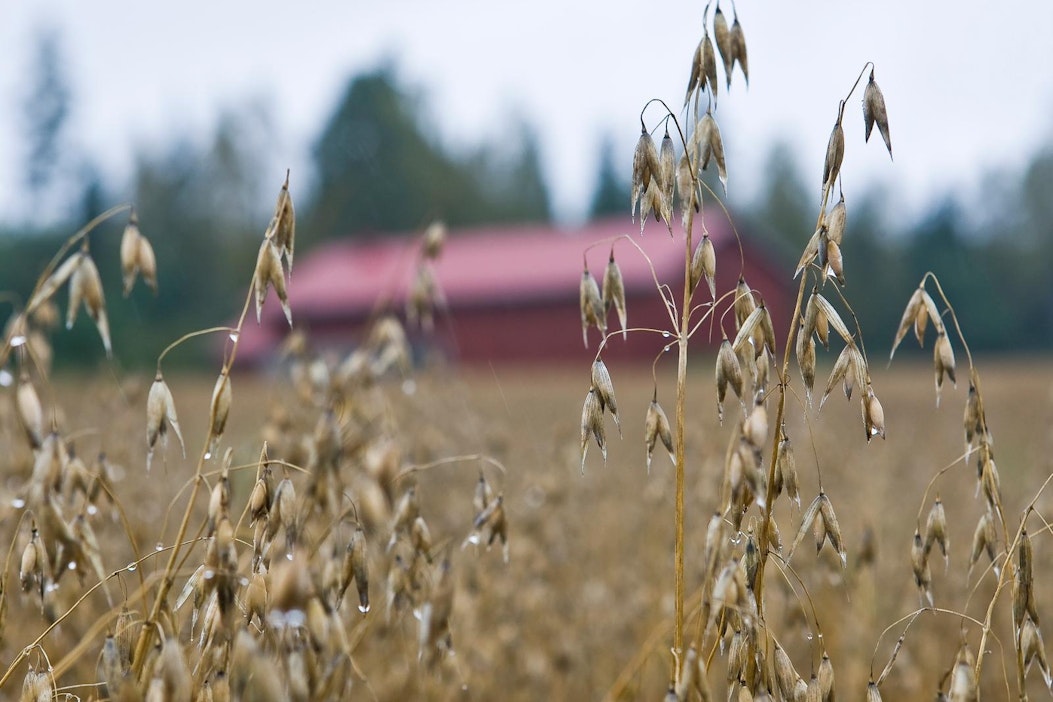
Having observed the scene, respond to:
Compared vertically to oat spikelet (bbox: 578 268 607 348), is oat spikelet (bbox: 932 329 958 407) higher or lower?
lower

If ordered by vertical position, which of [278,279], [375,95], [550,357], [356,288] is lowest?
[550,357]

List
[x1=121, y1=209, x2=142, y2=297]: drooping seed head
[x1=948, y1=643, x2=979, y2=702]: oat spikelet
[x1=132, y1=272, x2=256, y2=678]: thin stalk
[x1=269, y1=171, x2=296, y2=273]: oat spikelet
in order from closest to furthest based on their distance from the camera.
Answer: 1. [x1=132, y1=272, x2=256, y2=678]: thin stalk
2. [x1=948, y1=643, x2=979, y2=702]: oat spikelet
3. [x1=269, y1=171, x2=296, y2=273]: oat spikelet
4. [x1=121, y1=209, x2=142, y2=297]: drooping seed head

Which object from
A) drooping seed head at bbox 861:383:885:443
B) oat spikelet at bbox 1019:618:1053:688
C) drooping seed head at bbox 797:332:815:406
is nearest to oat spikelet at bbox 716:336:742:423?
drooping seed head at bbox 797:332:815:406

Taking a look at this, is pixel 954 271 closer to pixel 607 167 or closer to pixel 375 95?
pixel 607 167

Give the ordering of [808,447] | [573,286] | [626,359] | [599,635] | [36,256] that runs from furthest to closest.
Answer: [36,256] < [573,286] < [626,359] < [808,447] < [599,635]

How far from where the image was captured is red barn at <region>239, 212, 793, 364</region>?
26.1 metres

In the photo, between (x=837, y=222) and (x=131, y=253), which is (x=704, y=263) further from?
(x=131, y=253)

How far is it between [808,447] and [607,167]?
5321cm

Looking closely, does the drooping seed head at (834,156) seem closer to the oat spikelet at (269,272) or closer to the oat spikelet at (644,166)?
the oat spikelet at (644,166)

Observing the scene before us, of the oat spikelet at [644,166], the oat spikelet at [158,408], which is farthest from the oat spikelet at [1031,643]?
the oat spikelet at [158,408]

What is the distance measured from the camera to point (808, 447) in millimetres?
5469

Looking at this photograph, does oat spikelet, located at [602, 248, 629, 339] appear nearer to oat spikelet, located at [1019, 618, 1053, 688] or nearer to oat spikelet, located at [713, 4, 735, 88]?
Result: oat spikelet, located at [713, 4, 735, 88]

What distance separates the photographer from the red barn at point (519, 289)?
26062 mm

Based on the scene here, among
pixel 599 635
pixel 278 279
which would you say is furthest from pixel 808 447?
pixel 278 279
